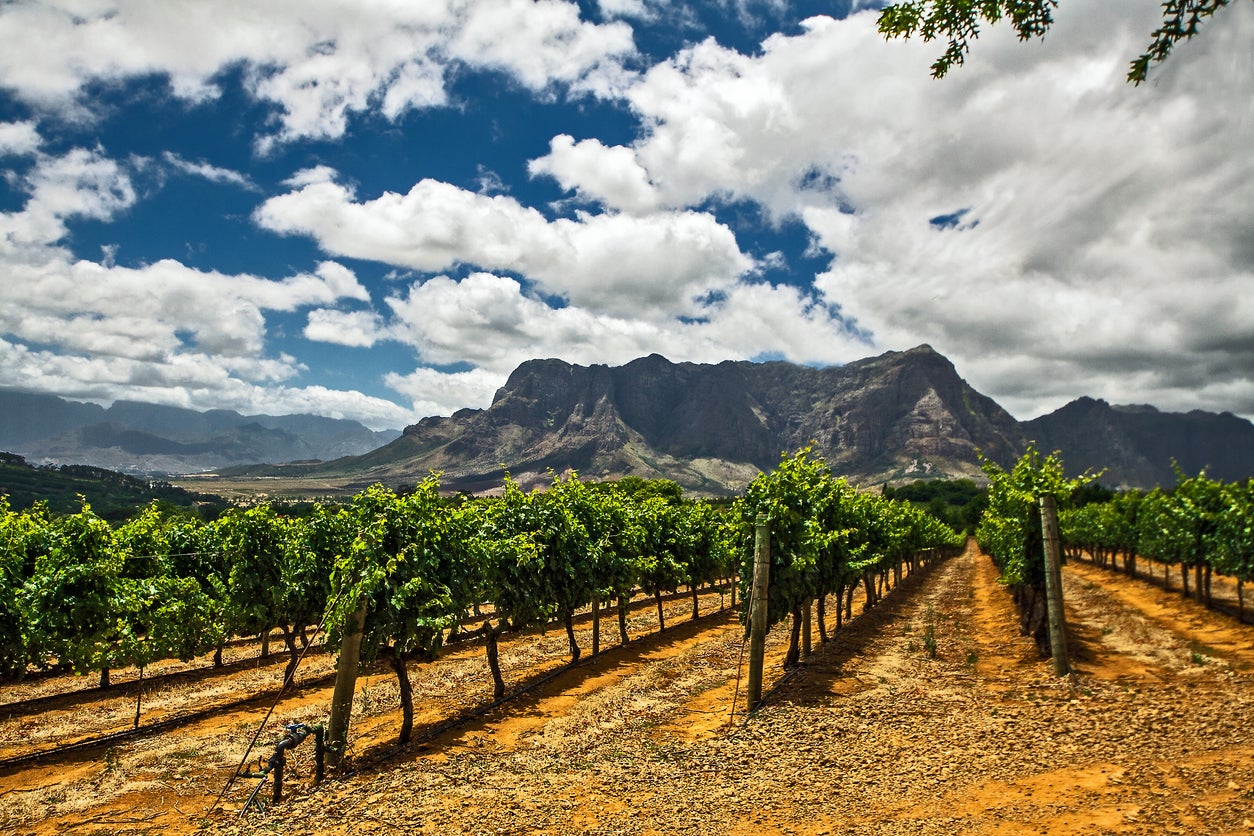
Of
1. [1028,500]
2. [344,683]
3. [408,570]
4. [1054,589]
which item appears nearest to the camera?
[344,683]

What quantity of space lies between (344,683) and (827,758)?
34.8 ft

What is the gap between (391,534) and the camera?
15414mm

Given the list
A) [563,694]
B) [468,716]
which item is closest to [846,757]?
[563,694]

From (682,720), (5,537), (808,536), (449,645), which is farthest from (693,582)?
(5,537)

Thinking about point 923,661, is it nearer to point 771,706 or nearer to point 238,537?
point 771,706

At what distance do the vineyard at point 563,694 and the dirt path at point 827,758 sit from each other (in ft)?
0.25

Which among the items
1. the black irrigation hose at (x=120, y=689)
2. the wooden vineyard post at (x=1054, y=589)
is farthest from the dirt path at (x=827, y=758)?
the black irrigation hose at (x=120, y=689)

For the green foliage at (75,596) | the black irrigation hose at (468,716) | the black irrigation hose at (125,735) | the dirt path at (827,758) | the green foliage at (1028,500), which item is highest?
the green foliage at (1028,500)

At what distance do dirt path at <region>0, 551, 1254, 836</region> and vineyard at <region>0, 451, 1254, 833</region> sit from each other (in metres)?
0.08

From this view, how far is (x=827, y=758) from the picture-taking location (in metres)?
12.9

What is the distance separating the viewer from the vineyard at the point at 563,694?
11039 mm

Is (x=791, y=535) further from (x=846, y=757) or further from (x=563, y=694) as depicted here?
(x=563, y=694)

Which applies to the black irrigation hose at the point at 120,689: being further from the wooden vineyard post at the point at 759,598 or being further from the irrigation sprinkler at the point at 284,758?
the wooden vineyard post at the point at 759,598

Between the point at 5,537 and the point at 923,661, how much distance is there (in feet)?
96.5
